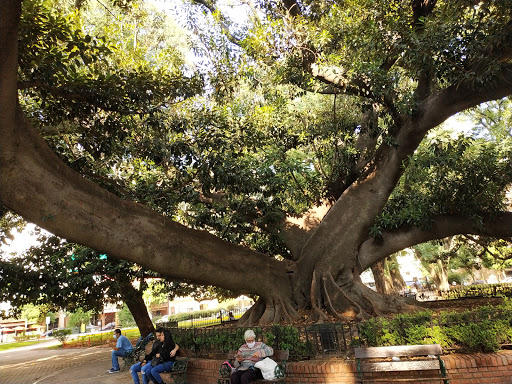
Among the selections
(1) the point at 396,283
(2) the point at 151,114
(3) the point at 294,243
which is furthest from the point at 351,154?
(1) the point at 396,283

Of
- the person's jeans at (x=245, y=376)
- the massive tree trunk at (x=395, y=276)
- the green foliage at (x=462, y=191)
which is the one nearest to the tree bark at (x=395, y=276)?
the massive tree trunk at (x=395, y=276)

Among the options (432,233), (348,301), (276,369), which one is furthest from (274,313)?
(432,233)

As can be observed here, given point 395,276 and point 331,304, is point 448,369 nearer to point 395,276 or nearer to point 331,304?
point 331,304

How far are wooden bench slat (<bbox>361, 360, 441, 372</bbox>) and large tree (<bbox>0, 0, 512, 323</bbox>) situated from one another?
349cm

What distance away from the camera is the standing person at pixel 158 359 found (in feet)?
22.1

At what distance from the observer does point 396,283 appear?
2869 cm

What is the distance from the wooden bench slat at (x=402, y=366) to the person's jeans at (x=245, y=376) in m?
1.53

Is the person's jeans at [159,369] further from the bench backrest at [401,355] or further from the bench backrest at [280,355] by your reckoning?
the bench backrest at [401,355]

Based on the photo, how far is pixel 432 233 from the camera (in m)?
10.8

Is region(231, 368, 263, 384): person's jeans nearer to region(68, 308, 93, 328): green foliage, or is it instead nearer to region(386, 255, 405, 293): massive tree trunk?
region(386, 255, 405, 293): massive tree trunk

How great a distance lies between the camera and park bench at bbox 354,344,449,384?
5148mm

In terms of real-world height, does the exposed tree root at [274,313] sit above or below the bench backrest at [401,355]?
above

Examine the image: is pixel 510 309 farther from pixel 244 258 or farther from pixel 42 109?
pixel 42 109

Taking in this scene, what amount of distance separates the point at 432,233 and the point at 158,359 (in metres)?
7.90
